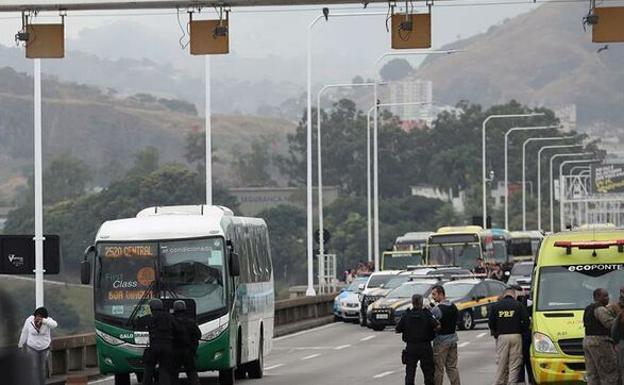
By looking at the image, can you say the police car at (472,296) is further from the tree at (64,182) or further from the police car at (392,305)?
the tree at (64,182)

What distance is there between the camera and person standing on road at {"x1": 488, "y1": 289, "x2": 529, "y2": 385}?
80.9 ft

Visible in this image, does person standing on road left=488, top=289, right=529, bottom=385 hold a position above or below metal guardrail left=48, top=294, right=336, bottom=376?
above

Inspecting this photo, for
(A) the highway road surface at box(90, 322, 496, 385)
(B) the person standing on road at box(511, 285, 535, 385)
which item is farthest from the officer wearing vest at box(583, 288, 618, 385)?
(A) the highway road surface at box(90, 322, 496, 385)

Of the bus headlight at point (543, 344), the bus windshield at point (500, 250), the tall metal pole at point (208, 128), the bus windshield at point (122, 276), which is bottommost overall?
the bus windshield at point (500, 250)

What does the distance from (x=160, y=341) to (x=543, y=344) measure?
5.22m

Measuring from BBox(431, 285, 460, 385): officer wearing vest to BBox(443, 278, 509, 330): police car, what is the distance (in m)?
21.4

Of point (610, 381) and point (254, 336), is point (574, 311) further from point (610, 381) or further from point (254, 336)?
point (254, 336)

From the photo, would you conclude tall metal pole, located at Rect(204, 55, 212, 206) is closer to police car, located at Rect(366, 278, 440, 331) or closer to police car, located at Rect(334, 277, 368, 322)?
police car, located at Rect(366, 278, 440, 331)

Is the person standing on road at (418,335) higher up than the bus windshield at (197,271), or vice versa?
the bus windshield at (197,271)

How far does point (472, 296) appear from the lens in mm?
46781

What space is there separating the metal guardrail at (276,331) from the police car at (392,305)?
2777 millimetres

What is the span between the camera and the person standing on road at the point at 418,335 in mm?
24062

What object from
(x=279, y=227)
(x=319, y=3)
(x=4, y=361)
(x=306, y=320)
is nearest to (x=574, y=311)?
(x=319, y=3)

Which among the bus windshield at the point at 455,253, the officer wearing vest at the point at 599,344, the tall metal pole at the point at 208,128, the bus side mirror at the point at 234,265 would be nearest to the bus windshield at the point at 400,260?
the bus windshield at the point at 455,253
